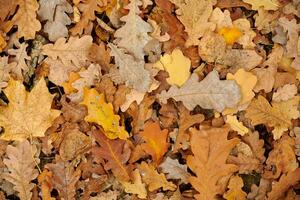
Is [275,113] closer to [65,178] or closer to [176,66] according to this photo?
[176,66]

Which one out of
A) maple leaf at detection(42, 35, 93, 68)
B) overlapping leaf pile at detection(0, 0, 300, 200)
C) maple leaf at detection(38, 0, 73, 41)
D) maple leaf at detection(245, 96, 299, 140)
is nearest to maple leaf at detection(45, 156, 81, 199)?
overlapping leaf pile at detection(0, 0, 300, 200)

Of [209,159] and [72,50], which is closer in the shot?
[209,159]

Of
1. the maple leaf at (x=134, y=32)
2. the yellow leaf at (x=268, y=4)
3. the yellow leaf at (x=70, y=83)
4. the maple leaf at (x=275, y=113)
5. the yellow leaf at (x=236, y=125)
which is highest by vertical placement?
the yellow leaf at (x=268, y=4)

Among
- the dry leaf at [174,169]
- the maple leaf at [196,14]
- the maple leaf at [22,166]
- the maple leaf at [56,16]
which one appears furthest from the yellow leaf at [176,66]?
the maple leaf at [22,166]

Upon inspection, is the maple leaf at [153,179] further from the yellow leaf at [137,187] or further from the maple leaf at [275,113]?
the maple leaf at [275,113]

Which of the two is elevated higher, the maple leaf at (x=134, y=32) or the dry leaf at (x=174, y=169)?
the maple leaf at (x=134, y=32)

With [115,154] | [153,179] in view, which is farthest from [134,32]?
[153,179]

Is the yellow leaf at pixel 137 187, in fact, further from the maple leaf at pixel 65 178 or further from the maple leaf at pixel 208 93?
the maple leaf at pixel 208 93
